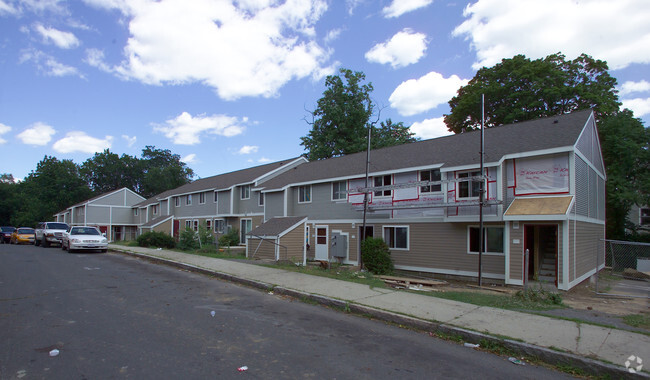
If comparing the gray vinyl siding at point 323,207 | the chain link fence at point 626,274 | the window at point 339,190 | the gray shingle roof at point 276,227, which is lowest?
the chain link fence at point 626,274

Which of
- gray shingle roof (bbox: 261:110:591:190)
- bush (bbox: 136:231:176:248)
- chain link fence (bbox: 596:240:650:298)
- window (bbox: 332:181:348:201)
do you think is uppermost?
gray shingle roof (bbox: 261:110:591:190)

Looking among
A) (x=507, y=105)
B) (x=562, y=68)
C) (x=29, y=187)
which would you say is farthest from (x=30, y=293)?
(x=29, y=187)

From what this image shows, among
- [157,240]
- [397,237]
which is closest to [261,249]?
[397,237]

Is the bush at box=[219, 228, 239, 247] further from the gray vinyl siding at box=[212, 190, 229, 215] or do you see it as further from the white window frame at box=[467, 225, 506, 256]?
the white window frame at box=[467, 225, 506, 256]

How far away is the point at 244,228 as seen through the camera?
30.1m

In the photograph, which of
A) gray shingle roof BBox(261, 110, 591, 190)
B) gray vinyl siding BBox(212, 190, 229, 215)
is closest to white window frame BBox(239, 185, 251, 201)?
gray vinyl siding BBox(212, 190, 229, 215)

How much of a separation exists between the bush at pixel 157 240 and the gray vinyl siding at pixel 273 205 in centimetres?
648

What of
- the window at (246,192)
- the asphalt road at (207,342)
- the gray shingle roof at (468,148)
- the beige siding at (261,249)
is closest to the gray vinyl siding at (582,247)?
the gray shingle roof at (468,148)

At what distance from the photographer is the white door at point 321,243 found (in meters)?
22.3

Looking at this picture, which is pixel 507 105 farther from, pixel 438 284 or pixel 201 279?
pixel 201 279

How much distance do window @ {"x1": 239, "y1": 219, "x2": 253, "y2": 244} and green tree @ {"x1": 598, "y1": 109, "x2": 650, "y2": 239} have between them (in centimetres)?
2484

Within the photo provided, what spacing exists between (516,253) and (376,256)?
609cm

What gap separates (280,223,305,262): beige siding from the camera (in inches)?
746

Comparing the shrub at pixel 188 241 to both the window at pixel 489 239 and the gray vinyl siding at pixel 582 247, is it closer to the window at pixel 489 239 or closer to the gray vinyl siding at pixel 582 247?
the window at pixel 489 239
